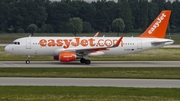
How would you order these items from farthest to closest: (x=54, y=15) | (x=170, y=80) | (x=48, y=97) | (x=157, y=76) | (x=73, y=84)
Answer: (x=54, y=15) < (x=157, y=76) < (x=170, y=80) < (x=73, y=84) < (x=48, y=97)

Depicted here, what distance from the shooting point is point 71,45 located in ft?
158

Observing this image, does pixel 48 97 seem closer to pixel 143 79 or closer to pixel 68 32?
pixel 143 79

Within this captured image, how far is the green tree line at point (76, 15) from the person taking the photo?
121 meters

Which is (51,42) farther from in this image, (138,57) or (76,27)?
(76,27)

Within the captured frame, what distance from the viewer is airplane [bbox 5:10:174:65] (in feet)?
155

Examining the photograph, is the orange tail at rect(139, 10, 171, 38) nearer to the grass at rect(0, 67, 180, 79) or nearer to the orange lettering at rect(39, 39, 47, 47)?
the orange lettering at rect(39, 39, 47, 47)

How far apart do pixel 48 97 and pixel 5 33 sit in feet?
315

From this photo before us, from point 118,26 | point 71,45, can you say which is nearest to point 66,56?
point 71,45

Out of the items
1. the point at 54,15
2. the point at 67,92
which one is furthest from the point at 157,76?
the point at 54,15

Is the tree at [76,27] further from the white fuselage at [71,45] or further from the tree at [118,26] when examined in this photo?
the white fuselage at [71,45]

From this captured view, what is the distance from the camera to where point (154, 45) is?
4919 centimetres

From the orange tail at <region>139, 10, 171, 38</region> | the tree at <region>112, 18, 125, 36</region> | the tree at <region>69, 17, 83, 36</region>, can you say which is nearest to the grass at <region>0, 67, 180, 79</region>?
the orange tail at <region>139, 10, 171, 38</region>

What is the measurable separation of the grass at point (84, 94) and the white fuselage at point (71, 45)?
21107mm

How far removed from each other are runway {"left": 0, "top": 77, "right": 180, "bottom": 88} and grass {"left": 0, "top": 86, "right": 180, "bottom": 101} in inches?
64.6
